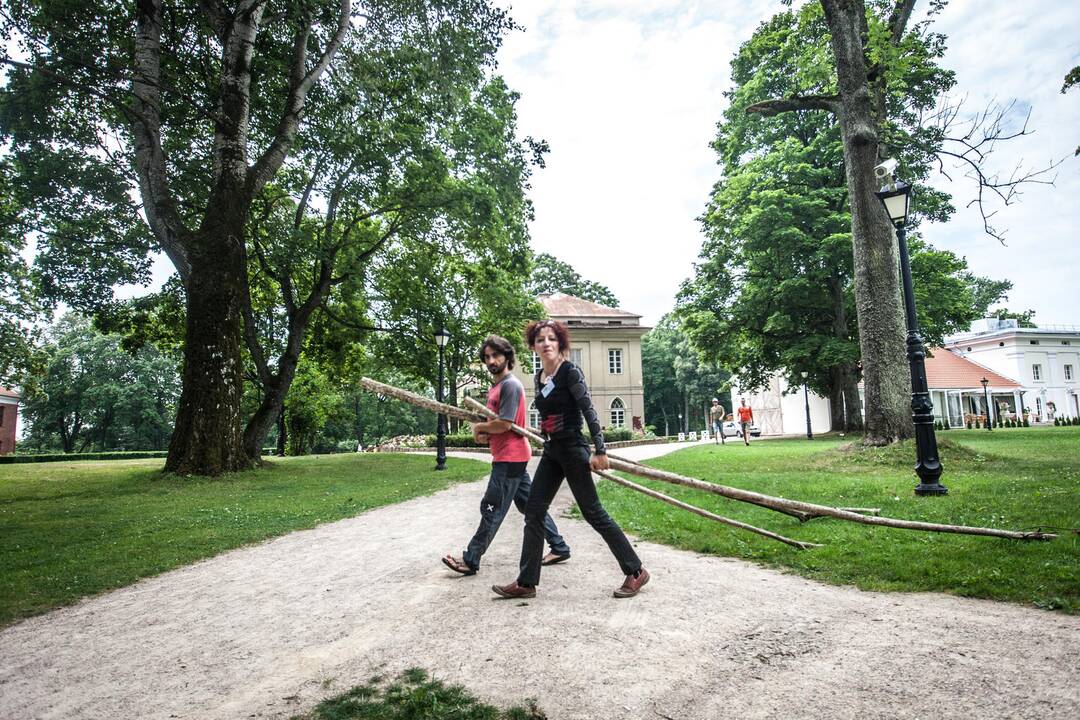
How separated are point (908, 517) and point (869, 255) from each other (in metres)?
7.67

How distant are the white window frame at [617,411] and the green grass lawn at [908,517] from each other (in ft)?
114

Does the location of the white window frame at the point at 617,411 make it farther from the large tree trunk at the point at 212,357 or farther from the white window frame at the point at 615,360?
the large tree trunk at the point at 212,357

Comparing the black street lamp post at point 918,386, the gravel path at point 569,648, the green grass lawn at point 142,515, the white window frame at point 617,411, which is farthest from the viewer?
the white window frame at point 617,411

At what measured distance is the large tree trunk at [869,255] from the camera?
1180 cm

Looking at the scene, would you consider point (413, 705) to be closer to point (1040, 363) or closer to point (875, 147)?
point (875, 147)

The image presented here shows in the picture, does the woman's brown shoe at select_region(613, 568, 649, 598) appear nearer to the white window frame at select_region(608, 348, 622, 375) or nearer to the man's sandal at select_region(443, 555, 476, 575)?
the man's sandal at select_region(443, 555, 476, 575)

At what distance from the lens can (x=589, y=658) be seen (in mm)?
3045

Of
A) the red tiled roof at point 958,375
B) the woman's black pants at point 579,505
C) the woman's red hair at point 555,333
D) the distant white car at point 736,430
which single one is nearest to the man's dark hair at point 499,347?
the woman's red hair at point 555,333

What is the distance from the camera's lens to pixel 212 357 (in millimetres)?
14398

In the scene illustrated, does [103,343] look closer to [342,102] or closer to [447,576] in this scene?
[342,102]

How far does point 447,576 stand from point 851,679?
328 centimetres

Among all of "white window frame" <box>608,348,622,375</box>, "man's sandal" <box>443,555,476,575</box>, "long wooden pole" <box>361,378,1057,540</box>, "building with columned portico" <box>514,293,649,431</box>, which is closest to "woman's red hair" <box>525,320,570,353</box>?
"long wooden pole" <box>361,378,1057,540</box>

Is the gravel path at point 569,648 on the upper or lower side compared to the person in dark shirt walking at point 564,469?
lower

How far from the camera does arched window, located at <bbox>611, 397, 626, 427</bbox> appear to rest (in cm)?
4678
